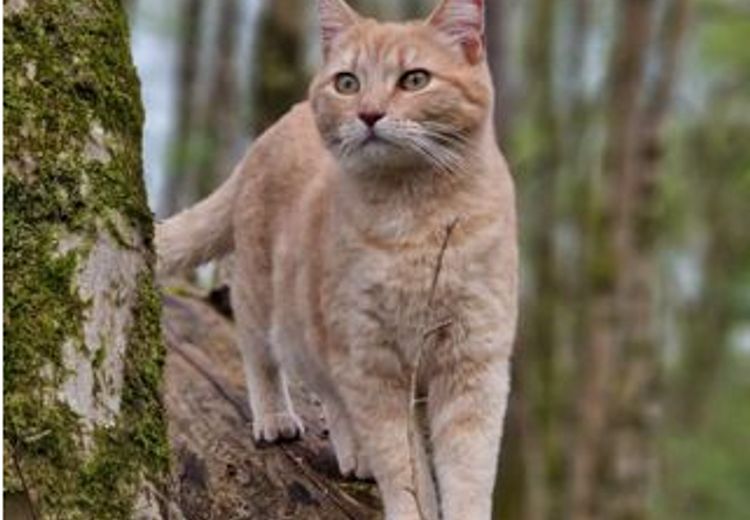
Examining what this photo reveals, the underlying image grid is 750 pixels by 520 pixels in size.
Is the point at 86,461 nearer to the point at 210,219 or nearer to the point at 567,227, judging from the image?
the point at 210,219

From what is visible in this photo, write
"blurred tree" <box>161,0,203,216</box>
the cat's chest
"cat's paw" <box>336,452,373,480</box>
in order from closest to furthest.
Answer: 1. the cat's chest
2. "cat's paw" <box>336,452,373,480</box>
3. "blurred tree" <box>161,0,203,216</box>

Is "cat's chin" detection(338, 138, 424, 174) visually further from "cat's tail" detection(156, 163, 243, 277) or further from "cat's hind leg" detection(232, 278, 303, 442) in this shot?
"cat's tail" detection(156, 163, 243, 277)

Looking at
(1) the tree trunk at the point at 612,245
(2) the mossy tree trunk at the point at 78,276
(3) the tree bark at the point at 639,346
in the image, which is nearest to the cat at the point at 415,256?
(2) the mossy tree trunk at the point at 78,276

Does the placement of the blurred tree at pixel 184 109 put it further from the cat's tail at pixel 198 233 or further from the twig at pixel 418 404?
the twig at pixel 418 404

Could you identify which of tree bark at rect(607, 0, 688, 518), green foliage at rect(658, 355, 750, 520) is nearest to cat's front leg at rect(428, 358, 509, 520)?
tree bark at rect(607, 0, 688, 518)

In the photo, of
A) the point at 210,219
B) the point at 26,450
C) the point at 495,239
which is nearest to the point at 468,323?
the point at 495,239

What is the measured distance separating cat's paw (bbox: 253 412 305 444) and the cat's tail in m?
0.69

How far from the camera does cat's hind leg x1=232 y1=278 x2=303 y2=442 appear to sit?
18.9 feet

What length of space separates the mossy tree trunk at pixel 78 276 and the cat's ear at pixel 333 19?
5.78 ft

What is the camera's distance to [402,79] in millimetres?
5066

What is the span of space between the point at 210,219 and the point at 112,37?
2597mm

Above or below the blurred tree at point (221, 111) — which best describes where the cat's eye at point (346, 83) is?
above

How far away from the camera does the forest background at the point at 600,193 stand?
12438 millimetres

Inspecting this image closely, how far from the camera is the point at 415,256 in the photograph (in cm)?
491
